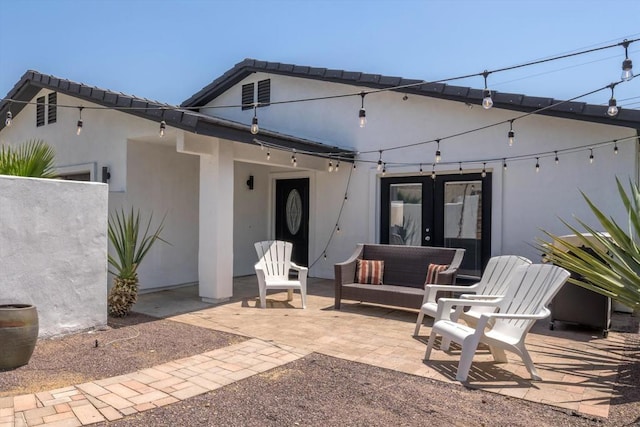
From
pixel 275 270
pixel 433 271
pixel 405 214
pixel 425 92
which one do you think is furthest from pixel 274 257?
pixel 425 92

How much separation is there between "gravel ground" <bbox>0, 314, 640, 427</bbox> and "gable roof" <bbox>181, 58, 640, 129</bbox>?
3.57 m

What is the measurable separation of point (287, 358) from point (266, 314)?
6.70ft

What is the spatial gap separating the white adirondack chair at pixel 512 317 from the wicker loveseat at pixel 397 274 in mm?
1395

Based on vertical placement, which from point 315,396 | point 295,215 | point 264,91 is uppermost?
point 264,91

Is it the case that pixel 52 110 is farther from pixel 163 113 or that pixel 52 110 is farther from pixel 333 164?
pixel 333 164

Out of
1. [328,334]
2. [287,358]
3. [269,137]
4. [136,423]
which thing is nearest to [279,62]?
[269,137]

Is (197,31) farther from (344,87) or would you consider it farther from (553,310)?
(553,310)

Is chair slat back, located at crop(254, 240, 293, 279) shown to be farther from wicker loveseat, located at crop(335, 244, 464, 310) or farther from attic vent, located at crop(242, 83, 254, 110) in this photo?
attic vent, located at crop(242, 83, 254, 110)

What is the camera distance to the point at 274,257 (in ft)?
24.2

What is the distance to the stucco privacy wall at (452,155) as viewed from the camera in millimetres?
7277

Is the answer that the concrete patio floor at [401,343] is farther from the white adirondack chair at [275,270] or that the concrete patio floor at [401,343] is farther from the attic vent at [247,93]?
the attic vent at [247,93]

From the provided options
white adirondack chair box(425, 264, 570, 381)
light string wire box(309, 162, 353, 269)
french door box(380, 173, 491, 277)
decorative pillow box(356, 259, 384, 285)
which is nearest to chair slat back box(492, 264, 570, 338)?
white adirondack chair box(425, 264, 570, 381)

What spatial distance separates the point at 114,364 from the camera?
4.24m

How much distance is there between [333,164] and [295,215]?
1692 mm
